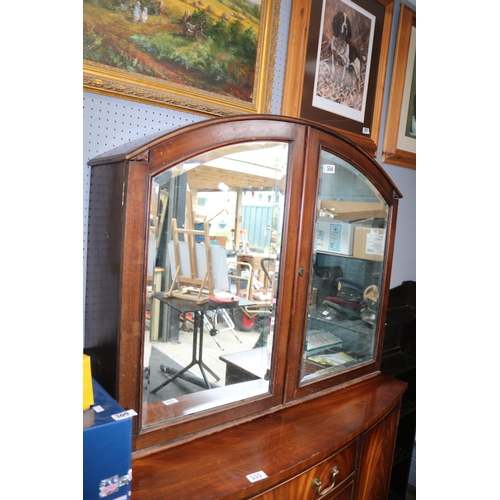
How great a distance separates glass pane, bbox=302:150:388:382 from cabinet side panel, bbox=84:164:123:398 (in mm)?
665

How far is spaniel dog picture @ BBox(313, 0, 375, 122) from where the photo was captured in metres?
1.81

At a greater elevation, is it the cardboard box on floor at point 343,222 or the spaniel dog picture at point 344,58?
the spaniel dog picture at point 344,58

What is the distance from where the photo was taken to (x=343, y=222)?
155 centimetres

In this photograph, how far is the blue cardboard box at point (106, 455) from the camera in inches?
31.7

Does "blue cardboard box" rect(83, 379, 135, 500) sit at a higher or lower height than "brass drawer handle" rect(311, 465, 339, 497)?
higher

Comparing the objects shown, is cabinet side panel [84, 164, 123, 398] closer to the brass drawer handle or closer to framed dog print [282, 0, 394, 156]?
the brass drawer handle

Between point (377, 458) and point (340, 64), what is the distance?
170 cm

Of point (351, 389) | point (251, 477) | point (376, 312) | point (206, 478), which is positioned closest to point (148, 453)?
point (206, 478)

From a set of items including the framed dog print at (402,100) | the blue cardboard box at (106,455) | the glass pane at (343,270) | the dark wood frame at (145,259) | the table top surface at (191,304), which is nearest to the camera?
the blue cardboard box at (106,455)

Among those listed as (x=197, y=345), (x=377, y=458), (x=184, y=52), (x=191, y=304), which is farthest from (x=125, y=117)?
(x=377, y=458)

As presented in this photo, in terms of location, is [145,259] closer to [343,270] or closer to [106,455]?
[106,455]

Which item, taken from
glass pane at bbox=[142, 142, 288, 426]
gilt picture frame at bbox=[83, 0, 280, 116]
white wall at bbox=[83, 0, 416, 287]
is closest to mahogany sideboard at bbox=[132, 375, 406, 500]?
glass pane at bbox=[142, 142, 288, 426]

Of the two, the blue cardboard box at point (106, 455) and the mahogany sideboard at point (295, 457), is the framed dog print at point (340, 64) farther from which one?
the blue cardboard box at point (106, 455)

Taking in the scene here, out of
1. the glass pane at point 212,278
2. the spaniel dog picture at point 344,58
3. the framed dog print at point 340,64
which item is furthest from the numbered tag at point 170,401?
the spaniel dog picture at point 344,58
